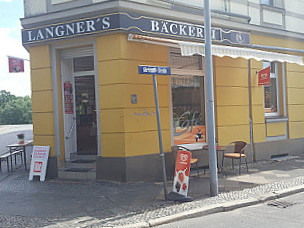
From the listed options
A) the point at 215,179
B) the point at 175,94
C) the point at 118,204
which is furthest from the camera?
the point at 175,94

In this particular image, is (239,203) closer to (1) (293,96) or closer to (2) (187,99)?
(2) (187,99)

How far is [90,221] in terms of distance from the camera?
5.23 m

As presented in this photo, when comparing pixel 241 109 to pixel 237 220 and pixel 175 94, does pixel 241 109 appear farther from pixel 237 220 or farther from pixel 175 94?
pixel 237 220

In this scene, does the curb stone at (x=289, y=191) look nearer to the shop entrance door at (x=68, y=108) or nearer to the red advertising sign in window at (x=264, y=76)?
the red advertising sign in window at (x=264, y=76)

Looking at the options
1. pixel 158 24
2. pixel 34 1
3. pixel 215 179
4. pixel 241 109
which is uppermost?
pixel 34 1

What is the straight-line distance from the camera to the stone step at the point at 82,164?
27.7 feet

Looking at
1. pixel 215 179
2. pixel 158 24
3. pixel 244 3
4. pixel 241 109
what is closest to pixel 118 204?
pixel 215 179

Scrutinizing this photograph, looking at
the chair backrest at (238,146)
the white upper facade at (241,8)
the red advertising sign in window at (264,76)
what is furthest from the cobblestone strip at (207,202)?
the white upper facade at (241,8)

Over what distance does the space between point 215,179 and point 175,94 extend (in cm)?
315

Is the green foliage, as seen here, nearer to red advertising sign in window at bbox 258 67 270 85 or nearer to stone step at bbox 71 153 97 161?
stone step at bbox 71 153 97 161

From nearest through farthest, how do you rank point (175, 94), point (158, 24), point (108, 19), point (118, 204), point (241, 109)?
point (118, 204), point (108, 19), point (158, 24), point (175, 94), point (241, 109)

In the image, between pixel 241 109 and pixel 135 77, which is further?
pixel 241 109

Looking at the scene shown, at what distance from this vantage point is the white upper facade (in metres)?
8.27

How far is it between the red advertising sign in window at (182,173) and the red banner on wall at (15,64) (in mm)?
→ 6207
